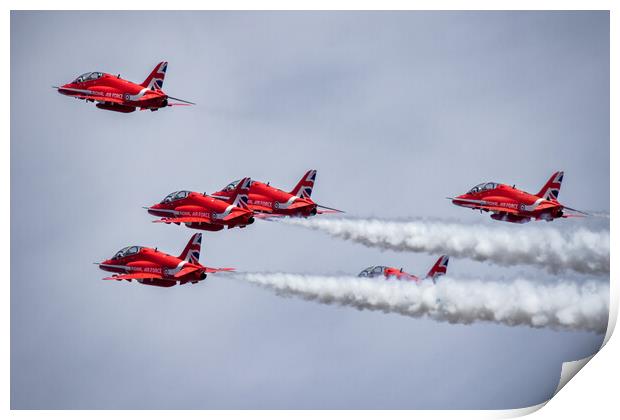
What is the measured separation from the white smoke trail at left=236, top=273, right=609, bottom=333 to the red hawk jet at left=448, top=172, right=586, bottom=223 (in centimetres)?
143

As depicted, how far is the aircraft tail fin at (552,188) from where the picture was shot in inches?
1040

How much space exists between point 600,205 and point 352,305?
4.27 meters

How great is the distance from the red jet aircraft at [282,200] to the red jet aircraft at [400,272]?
50.3 inches

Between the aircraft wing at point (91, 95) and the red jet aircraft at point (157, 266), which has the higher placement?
the aircraft wing at point (91, 95)

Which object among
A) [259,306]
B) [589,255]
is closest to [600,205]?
[589,255]

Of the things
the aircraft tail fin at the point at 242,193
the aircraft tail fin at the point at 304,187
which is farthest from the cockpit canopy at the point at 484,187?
the aircraft tail fin at the point at 242,193

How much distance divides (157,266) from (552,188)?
18.3 ft

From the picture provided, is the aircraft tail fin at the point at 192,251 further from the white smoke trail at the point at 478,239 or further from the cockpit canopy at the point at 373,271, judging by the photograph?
the cockpit canopy at the point at 373,271

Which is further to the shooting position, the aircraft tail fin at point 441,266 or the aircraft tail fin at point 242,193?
the aircraft tail fin at point 441,266

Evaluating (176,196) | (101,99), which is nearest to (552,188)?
(176,196)

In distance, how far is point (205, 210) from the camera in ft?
92.9

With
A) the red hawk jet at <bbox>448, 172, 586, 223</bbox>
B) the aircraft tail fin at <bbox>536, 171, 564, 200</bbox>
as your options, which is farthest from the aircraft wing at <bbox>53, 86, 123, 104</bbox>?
the aircraft tail fin at <bbox>536, 171, 564, 200</bbox>

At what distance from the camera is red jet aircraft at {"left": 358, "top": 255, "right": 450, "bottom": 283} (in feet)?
91.4

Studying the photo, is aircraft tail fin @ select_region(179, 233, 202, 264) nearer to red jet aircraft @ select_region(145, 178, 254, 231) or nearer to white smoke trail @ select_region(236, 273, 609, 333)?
red jet aircraft @ select_region(145, 178, 254, 231)
